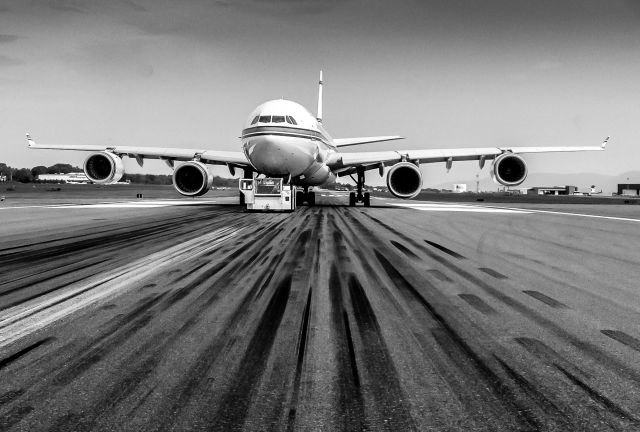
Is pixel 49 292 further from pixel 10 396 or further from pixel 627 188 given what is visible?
pixel 627 188

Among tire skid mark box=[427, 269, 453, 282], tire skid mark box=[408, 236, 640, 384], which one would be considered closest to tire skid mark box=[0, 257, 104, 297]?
tire skid mark box=[427, 269, 453, 282]

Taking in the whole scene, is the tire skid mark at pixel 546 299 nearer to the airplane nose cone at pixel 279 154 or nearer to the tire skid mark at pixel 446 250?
the tire skid mark at pixel 446 250

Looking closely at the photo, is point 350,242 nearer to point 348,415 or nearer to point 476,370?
point 476,370

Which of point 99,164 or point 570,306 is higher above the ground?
point 99,164

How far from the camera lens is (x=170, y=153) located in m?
26.0

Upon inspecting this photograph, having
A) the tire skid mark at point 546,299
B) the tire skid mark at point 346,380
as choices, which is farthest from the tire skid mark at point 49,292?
the tire skid mark at point 546,299

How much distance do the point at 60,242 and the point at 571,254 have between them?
34.8ft

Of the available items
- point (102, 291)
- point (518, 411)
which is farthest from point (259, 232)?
point (518, 411)

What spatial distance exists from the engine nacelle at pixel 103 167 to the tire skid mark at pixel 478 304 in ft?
73.4

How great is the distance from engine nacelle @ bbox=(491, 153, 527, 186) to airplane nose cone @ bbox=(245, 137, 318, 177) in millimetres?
9715

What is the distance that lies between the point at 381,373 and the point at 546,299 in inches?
130

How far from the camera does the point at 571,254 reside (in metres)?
9.79

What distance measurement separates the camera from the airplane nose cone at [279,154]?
20.5 meters

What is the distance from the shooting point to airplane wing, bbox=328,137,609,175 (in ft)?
→ 84.7
